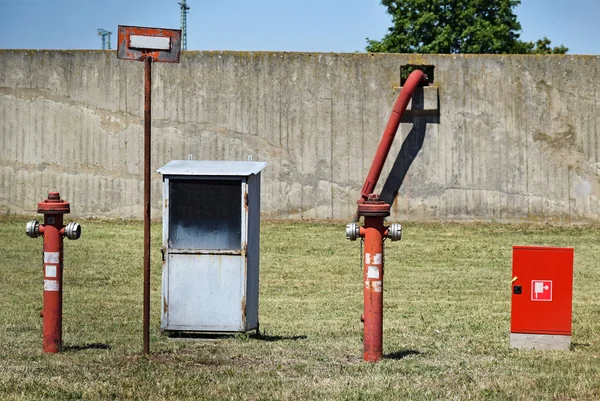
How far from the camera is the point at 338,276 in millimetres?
18891

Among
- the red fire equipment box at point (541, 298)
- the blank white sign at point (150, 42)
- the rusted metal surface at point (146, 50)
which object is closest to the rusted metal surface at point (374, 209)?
the red fire equipment box at point (541, 298)

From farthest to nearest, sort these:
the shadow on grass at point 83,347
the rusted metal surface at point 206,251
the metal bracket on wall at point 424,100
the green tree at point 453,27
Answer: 1. the green tree at point 453,27
2. the metal bracket on wall at point 424,100
3. the rusted metal surface at point 206,251
4. the shadow on grass at point 83,347

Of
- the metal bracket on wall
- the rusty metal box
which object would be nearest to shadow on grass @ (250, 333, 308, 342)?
the rusty metal box

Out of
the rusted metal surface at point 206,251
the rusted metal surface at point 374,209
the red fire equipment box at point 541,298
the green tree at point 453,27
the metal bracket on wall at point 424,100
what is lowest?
the red fire equipment box at point 541,298

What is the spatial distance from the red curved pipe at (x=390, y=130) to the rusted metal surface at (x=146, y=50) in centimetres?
1713

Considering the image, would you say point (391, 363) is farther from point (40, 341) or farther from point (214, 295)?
point (40, 341)

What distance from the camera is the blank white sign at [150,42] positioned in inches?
365

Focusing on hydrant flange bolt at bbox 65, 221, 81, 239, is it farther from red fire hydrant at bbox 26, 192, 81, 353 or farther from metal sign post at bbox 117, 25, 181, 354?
metal sign post at bbox 117, 25, 181, 354

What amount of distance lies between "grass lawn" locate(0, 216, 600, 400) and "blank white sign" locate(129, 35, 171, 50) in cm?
269

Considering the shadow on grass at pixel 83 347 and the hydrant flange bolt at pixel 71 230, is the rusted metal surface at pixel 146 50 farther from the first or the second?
the shadow on grass at pixel 83 347

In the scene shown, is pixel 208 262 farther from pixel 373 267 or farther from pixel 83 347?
pixel 373 267

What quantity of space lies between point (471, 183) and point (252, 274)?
1715cm

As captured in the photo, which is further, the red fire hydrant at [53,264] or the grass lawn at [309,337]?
the red fire hydrant at [53,264]

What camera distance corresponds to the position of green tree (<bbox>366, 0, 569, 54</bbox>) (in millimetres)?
49719
